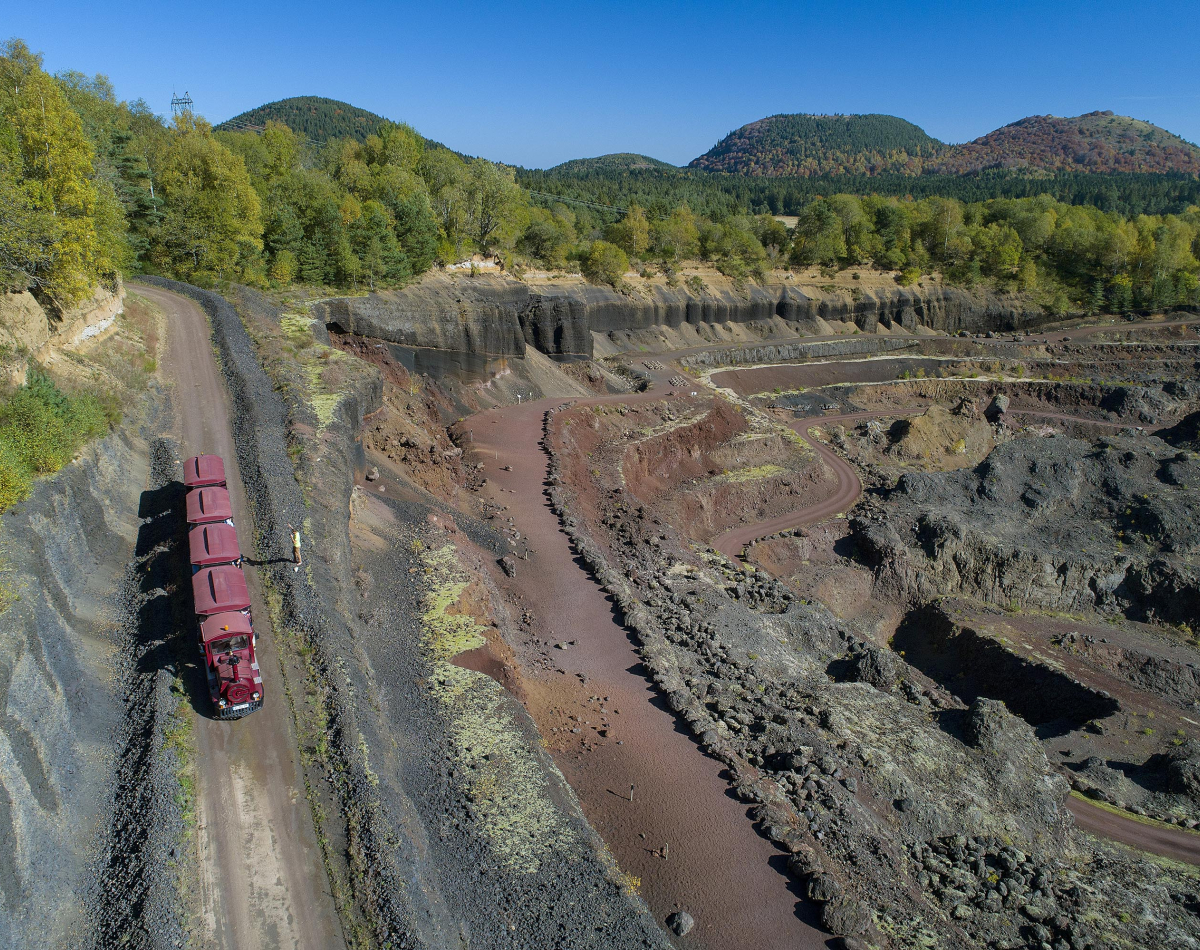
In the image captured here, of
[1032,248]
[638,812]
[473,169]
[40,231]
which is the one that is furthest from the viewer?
[1032,248]

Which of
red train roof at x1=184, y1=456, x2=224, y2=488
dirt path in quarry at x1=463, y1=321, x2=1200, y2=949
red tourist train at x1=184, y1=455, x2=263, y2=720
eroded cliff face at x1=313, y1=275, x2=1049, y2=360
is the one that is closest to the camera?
red tourist train at x1=184, y1=455, x2=263, y2=720

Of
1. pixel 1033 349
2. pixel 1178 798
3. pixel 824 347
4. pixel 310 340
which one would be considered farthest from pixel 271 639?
pixel 1033 349

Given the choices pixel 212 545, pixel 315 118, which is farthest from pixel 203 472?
pixel 315 118

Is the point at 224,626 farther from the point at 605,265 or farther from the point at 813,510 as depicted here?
the point at 605,265

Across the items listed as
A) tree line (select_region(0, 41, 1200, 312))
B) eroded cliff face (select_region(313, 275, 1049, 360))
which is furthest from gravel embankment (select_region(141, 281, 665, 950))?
eroded cliff face (select_region(313, 275, 1049, 360))

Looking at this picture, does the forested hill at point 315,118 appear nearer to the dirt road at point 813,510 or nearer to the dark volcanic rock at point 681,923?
the dirt road at point 813,510

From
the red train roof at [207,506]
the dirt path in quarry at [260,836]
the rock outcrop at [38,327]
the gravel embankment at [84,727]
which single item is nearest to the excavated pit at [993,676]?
the dirt path in quarry at [260,836]

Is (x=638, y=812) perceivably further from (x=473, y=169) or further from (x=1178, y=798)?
(x=473, y=169)

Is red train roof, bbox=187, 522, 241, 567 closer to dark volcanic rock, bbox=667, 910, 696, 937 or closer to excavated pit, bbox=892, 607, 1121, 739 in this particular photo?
dark volcanic rock, bbox=667, 910, 696, 937
